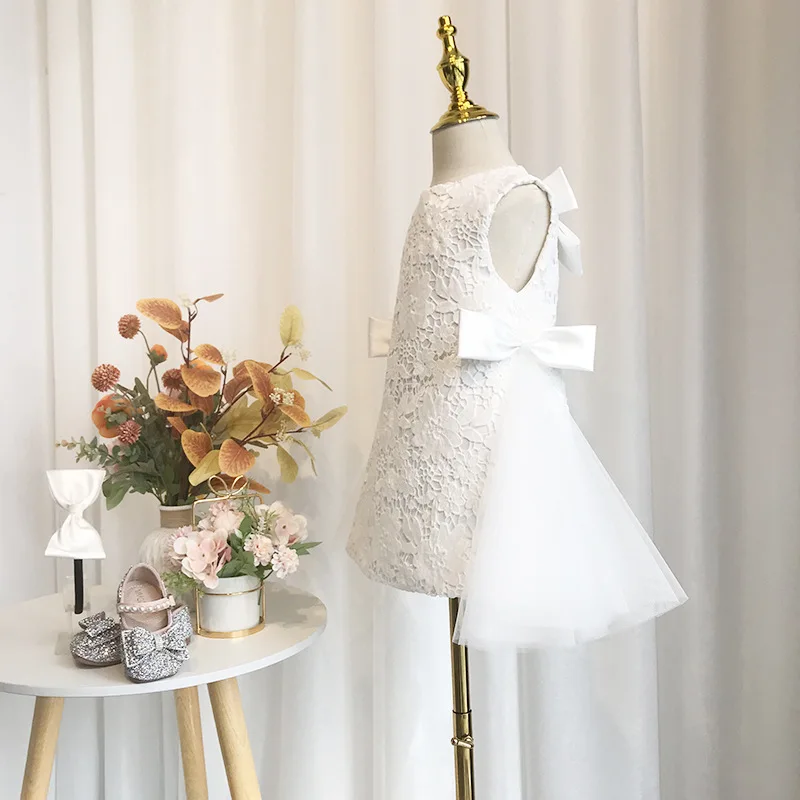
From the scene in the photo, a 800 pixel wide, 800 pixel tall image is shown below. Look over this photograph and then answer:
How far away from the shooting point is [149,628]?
0.90 meters

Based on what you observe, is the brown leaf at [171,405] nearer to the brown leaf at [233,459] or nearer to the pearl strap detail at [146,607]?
the brown leaf at [233,459]

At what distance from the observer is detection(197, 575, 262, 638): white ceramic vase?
39.1 inches

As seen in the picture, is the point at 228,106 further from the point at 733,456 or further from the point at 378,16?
the point at 733,456

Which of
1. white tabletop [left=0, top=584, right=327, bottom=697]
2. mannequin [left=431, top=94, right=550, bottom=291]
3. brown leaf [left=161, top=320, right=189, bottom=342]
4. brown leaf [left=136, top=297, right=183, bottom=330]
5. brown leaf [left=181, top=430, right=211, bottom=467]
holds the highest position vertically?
mannequin [left=431, top=94, right=550, bottom=291]

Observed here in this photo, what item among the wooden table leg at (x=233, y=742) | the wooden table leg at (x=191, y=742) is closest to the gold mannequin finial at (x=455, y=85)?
the wooden table leg at (x=233, y=742)

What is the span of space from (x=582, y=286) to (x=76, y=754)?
1228 mm

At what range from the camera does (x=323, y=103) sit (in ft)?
4.03

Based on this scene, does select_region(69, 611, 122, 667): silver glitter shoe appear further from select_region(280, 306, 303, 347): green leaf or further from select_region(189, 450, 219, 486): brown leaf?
select_region(280, 306, 303, 347): green leaf

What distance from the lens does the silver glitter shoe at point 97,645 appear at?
89 cm

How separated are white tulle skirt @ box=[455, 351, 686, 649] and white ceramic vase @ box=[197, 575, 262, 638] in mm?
376

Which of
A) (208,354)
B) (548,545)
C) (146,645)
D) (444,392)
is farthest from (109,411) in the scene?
(548,545)

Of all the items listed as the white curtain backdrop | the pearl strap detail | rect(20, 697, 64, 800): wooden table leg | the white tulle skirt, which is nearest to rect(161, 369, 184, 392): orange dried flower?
the white curtain backdrop

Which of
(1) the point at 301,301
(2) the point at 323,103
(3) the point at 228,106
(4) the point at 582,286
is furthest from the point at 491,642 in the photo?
(3) the point at 228,106

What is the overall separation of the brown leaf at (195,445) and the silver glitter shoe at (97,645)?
24cm
